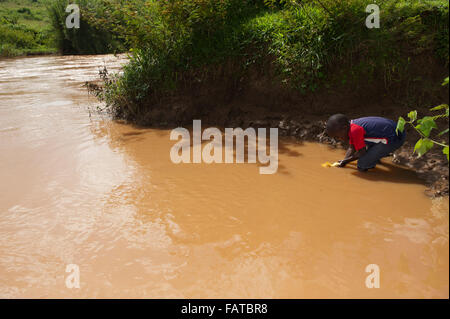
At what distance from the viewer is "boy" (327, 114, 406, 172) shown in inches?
146

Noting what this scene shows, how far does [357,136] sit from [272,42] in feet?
7.48

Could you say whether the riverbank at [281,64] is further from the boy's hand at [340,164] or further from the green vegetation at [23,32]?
the green vegetation at [23,32]

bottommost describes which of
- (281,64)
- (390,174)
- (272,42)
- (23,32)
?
(390,174)

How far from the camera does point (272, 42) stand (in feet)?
17.1

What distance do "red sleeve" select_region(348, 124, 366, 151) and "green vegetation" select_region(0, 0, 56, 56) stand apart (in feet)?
65.4

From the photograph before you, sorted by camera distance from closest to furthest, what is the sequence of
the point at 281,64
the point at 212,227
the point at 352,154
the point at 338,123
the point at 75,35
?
1. the point at 212,227
2. the point at 338,123
3. the point at 352,154
4. the point at 281,64
5. the point at 75,35

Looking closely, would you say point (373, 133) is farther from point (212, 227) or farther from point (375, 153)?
point (212, 227)

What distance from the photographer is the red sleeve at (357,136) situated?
3.72m

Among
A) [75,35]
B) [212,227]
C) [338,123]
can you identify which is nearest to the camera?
[212,227]

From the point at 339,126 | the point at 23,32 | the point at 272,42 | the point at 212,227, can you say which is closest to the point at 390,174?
the point at 339,126

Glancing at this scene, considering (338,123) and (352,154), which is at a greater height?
(338,123)

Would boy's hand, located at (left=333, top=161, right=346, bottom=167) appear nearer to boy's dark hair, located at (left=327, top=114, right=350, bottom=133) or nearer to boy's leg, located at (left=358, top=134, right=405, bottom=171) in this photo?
boy's leg, located at (left=358, top=134, right=405, bottom=171)

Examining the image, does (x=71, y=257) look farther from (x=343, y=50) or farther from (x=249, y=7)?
(x=249, y=7)

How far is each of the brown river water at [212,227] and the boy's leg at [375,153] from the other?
0.36ft
